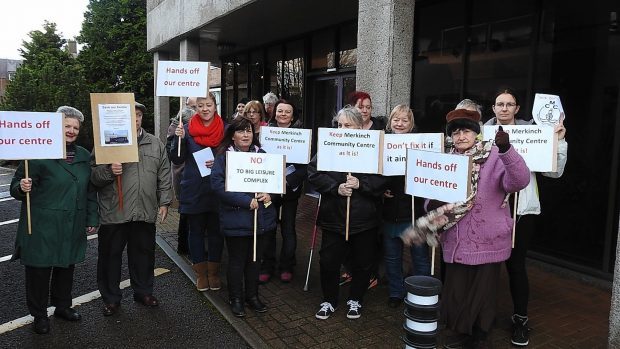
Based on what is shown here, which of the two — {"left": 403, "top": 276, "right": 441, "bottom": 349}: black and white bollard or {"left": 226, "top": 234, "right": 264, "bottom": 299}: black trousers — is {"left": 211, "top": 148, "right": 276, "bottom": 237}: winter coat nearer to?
{"left": 226, "top": 234, "right": 264, "bottom": 299}: black trousers

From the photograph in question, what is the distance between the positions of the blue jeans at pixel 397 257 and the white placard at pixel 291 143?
3.58 ft

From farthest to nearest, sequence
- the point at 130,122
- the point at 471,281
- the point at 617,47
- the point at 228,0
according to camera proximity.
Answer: the point at 228,0 → the point at 617,47 → the point at 130,122 → the point at 471,281

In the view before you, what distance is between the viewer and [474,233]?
3461 millimetres

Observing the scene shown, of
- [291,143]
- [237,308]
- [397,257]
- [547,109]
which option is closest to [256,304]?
[237,308]

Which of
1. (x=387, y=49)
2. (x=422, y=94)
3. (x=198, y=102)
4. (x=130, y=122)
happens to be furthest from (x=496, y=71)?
(x=130, y=122)

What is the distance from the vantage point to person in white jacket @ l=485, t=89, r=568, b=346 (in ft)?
12.3

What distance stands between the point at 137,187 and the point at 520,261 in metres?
3.25

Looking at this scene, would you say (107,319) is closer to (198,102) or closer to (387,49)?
(198,102)

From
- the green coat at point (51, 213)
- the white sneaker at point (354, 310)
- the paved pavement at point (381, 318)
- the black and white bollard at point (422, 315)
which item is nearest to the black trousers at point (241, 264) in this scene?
the paved pavement at point (381, 318)

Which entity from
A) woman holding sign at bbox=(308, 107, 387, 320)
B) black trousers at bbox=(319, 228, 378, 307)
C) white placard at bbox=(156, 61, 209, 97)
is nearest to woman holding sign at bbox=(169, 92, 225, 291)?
white placard at bbox=(156, 61, 209, 97)

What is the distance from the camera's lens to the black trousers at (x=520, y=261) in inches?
149

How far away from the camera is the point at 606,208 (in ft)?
17.7

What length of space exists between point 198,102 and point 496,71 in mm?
3899

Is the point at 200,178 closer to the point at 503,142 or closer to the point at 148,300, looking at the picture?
the point at 148,300
